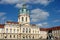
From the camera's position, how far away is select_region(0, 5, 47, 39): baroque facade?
67938 millimetres

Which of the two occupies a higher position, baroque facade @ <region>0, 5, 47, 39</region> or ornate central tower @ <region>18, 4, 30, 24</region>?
ornate central tower @ <region>18, 4, 30, 24</region>

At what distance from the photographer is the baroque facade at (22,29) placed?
2675 inches

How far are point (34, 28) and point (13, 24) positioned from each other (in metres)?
8.88

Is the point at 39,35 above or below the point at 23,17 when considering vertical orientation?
below

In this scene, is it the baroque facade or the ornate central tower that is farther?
the ornate central tower

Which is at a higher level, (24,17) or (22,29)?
(24,17)

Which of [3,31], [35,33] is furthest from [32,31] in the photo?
[3,31]

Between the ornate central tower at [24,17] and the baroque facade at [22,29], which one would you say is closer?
the baroque facade at [22,29]

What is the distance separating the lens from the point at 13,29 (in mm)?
69188

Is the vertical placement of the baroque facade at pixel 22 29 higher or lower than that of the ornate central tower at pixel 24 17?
lower

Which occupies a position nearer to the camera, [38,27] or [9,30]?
[9,30]

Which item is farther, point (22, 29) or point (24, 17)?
point (24, 17)

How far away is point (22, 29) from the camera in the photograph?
70.6m

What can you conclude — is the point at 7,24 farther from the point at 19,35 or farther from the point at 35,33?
the point at 35,33
